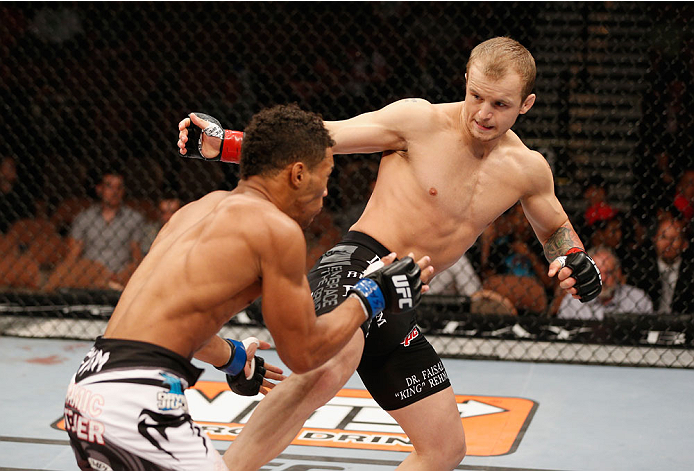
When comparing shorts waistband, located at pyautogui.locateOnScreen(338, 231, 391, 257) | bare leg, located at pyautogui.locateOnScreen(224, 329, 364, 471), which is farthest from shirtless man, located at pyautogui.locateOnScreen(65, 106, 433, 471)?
shorts waistband, located at pyautogui.locateOnScreen(338, 231, 391, 257)

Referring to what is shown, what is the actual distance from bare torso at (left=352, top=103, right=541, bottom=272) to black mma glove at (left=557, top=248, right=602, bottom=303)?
24 cm

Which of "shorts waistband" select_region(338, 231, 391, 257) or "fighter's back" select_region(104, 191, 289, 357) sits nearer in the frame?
"fighter's back" select_region(104, 191, 289, 357)

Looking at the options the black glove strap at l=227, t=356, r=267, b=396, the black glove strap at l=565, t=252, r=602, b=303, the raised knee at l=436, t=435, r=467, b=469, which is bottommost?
the raised knee at l=436, t=435, r=467, b=469

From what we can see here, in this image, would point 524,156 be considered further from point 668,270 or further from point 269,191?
point 668,270

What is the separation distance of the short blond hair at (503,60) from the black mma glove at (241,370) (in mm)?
933

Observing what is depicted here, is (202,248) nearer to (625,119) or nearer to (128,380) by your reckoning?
(128,380)

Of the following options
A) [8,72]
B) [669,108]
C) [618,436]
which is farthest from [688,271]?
[8,72]

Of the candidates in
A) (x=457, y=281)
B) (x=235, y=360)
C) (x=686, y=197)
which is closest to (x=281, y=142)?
(x=235, y=360)

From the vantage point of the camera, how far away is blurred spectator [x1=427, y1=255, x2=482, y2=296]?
14.7ft

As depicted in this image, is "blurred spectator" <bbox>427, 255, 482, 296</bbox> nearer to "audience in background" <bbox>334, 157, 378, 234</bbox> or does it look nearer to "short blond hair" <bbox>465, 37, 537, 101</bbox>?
"audience in background" <bbox>334, 157, 378, 234</bbox>

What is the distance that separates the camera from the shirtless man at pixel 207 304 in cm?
160

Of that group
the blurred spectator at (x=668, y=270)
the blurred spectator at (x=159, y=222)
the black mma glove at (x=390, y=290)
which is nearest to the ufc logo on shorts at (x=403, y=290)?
the black mma glove at (x=390, y=290)

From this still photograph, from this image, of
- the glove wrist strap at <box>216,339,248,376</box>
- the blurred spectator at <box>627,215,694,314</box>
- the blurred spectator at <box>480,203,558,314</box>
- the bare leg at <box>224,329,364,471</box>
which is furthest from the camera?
the blurred spectator at <box>480,203,558,314</box>

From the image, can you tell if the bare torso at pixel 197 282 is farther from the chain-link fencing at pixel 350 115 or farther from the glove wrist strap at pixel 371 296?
the chain-link fencing at pixel 350 115
